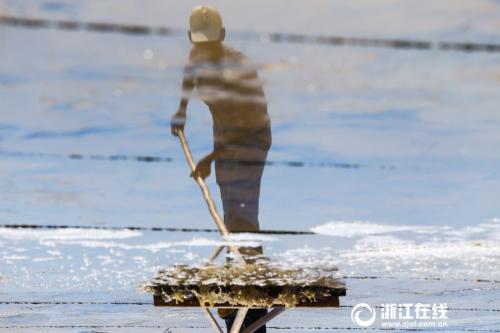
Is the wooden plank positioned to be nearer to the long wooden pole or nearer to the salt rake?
the salt rake

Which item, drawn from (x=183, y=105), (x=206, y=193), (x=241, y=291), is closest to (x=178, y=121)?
(x=183, y=105)

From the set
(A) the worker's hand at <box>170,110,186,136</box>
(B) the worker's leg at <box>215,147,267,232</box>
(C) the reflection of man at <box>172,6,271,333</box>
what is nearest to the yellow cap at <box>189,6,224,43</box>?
(C) the reflection of man at <box>172,6,271,333</box>

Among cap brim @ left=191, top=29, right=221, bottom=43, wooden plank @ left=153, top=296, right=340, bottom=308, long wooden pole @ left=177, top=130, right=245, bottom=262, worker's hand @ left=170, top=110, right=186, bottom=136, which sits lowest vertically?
wooden plank @ left=153, top=296, right=340, bottom=308

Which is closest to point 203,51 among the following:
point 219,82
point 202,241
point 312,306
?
point 219,82

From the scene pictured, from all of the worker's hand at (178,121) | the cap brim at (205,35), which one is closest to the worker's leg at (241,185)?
the worker's hand at (178,121)

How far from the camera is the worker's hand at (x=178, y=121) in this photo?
1.74 m

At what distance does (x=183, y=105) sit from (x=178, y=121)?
38mm

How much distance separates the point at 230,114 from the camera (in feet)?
Answer: 5.75

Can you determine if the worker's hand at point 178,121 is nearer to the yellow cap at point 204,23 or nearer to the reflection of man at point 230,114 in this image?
the reflection of man at point 230,114

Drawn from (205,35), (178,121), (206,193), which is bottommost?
(206,193)

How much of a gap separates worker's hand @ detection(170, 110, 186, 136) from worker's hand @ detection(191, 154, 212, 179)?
0.08m

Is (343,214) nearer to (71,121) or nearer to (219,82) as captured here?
(219,82)

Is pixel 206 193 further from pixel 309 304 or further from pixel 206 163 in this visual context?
pixel 309 304

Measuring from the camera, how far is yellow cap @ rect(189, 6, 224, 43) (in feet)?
5.48
